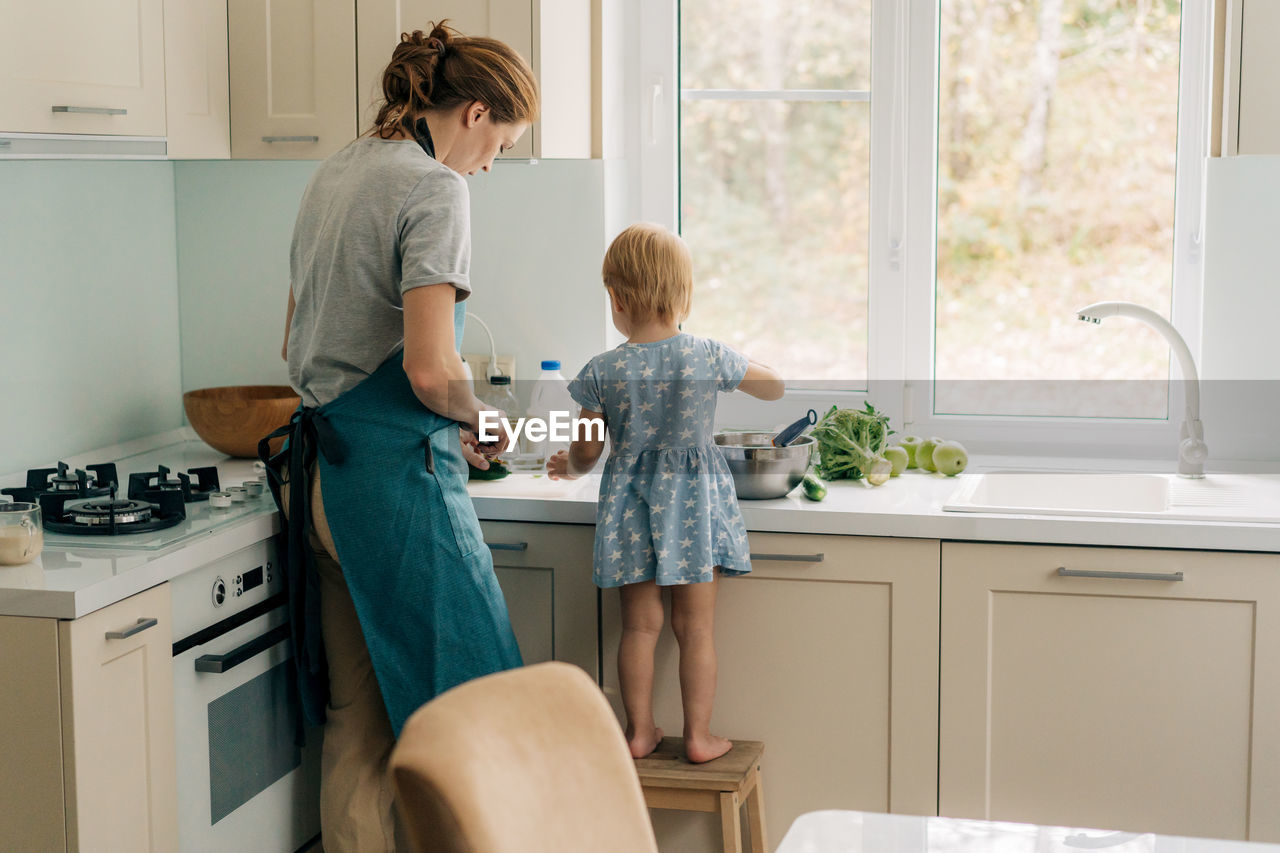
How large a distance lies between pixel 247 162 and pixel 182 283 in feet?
1.02

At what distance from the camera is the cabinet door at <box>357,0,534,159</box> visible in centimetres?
229

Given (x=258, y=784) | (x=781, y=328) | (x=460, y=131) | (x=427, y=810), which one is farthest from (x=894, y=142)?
(x=427, y=810)

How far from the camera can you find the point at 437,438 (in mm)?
1919

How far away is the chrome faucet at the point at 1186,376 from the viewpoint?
2365mm

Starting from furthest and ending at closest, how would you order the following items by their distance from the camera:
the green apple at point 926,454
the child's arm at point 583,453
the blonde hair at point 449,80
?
1. the green apple at point 926,454
2. the child's arm at point 583,453
3. the blonde hair at point 449,80

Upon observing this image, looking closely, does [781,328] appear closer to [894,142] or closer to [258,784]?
[894,142]

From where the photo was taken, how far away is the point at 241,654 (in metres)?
1.90

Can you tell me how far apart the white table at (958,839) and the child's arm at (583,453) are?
109cm

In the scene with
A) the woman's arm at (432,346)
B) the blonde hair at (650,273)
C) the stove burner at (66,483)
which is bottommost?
the stove burner at (66,483)

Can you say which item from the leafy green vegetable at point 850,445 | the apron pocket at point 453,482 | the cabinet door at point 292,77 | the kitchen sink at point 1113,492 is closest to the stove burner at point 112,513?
the apron pocket at point 453,482

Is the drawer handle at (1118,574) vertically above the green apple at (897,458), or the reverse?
the green apple at (897,458)

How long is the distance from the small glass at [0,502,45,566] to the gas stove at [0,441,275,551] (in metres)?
0.10

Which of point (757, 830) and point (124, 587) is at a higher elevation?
point (124, 587)

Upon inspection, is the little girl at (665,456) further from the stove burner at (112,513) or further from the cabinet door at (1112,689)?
the stove burner at (112,513)
